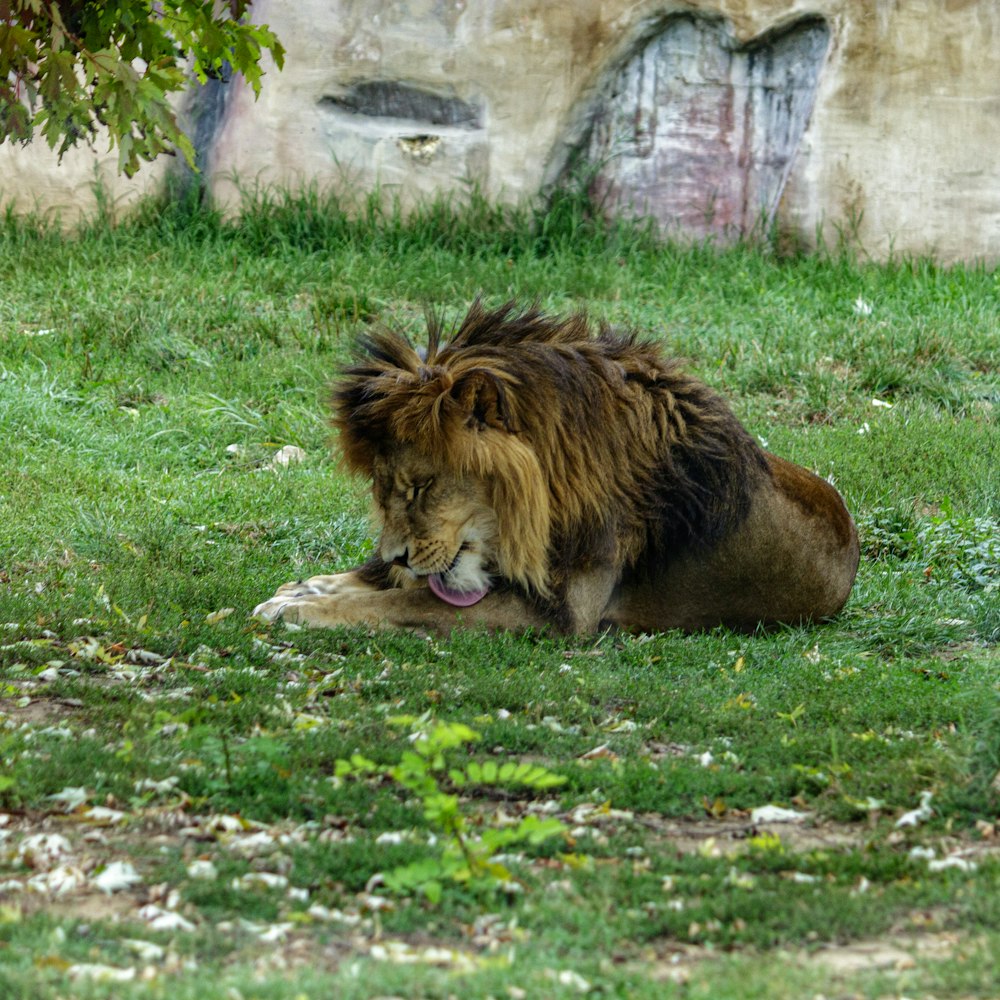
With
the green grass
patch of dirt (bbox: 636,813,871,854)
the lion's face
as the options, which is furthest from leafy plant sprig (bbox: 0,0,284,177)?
patch of dirt (bbox: 636,813,871,854)

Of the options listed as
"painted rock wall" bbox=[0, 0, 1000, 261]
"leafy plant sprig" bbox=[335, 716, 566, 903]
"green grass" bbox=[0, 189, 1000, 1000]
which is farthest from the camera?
"painted rock wall" bbox=[0, 0, 1000, 261]

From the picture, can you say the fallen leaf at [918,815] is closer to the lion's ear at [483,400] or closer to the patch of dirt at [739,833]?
the patch of dirt at [739,833]

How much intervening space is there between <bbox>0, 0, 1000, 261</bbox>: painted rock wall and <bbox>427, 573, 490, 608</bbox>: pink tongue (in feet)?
23.1

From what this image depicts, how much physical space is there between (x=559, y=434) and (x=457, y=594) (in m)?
0.71

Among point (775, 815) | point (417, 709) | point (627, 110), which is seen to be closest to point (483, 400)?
point (417, 709)

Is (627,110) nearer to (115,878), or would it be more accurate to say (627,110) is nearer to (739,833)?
(739,833)

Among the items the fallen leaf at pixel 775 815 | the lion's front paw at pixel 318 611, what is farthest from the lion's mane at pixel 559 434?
the fallen leaf at pixel 775 815

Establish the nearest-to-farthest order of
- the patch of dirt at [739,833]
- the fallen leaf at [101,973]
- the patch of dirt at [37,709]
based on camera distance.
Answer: the fallen leaf at [101,973], the patch of dirt at [739,833], the patch of dirt at [37,709]

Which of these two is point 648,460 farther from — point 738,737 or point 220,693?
point 220,693

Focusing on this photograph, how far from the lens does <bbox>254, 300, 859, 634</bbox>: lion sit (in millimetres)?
5227

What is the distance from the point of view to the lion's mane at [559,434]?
520cm

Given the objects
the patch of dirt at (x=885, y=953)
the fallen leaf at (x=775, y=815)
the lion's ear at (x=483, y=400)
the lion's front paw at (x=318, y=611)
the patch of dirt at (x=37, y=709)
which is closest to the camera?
the patch of dirt at (x=885, y=953)

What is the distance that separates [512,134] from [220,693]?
27.1 ft

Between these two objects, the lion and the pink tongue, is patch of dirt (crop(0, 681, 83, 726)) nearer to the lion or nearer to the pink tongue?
the lion
